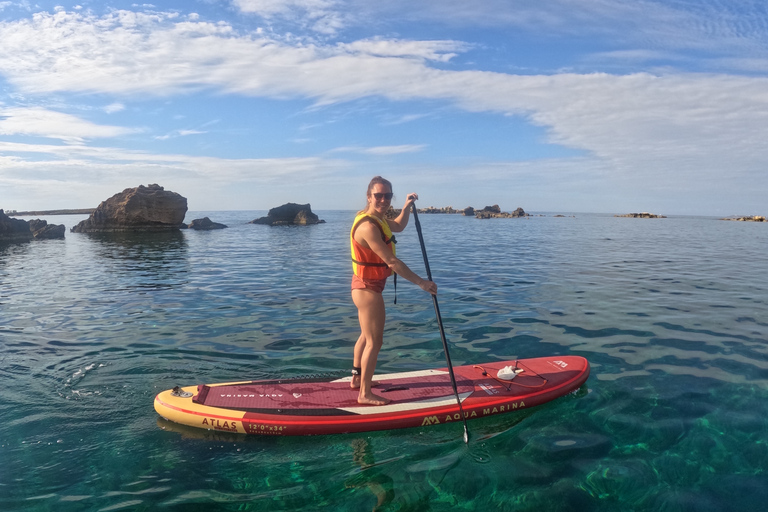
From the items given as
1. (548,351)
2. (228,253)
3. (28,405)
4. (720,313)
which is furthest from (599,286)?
(228,253)

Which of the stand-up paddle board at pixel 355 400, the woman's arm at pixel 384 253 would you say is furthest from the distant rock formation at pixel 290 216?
the woman's arm at pixel 384 253

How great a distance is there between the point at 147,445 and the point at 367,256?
11.2ft

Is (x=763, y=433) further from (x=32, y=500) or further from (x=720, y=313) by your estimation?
(x=32, y=500)

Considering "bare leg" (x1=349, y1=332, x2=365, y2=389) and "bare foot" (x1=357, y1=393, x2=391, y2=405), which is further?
"bare leg" (x1=349, y1=332, x2=365, y2=389)

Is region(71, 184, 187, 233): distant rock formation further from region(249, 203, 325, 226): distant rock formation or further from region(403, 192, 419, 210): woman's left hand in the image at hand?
region(403, 192, 419, 210): woman's left hand

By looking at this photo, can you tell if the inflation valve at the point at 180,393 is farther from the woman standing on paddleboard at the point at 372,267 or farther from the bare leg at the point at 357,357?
the woman standing on paddleboard at the point at 372,267

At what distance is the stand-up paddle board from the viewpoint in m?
5.71

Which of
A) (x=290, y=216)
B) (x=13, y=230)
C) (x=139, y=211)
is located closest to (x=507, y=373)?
(x=13, y=230)

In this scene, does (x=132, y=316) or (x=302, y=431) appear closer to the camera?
(x=302, y=431)

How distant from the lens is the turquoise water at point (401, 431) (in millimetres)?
4586

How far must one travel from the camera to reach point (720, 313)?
11.3m

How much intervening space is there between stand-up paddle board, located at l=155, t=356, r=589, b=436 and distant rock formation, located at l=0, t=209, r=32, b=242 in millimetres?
44026

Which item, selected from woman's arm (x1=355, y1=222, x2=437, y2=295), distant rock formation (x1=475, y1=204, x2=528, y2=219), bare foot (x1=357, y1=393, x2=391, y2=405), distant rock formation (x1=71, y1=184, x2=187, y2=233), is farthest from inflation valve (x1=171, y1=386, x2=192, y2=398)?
distant rock formation (x1=475, y1=204, x2=528, y2=219)

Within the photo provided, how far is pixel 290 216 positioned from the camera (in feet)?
249
